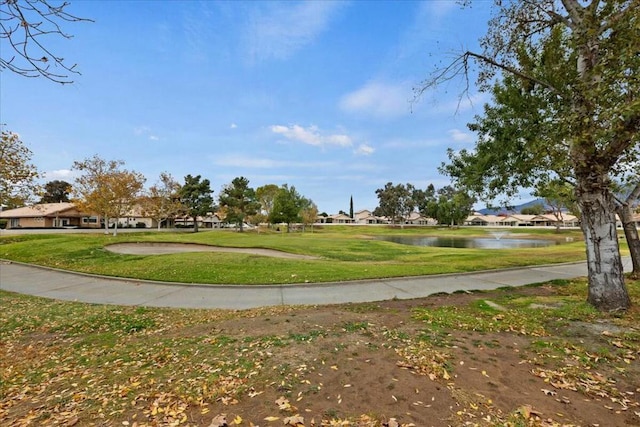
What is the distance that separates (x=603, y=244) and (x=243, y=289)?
882 cm

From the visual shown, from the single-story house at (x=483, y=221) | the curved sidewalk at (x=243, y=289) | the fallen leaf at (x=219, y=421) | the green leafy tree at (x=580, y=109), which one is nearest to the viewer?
the fallen leaf at (x=219, y=421)

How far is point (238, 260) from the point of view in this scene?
13.8m

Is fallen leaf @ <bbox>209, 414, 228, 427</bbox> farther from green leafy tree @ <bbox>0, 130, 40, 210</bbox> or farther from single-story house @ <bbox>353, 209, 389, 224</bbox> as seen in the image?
single-story house @ <bbox>353, 209, 389, 224</bbox>

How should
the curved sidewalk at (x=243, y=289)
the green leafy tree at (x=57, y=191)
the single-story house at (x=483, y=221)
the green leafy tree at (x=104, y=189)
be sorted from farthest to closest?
the single-story house at (x=483, y=221)
the green leafy tree at (x=57, y=191)
the green leafy tree at (x=104, y=189)
the curved sidewalk at (x=243, y=289)

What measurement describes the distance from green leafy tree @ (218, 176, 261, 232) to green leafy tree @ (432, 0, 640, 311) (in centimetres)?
4128

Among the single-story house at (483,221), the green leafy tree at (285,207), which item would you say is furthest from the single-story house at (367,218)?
the green leafy tree at (285,207)

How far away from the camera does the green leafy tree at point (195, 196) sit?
151 feet

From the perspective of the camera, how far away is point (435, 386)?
10.5 ft

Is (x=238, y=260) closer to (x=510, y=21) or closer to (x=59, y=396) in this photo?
(x=59, y=396)

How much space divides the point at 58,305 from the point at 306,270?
7.29 m

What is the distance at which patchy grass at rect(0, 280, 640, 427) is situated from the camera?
2.80 meters

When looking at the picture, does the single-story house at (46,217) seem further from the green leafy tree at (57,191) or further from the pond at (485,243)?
the pond at (485,243)

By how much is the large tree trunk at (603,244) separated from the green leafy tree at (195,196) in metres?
46.4

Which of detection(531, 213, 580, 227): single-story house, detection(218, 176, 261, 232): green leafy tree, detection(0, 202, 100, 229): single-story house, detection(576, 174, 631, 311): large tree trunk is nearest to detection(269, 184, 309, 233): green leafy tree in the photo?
detection(218, 176, 261, 232): green leafy tree
